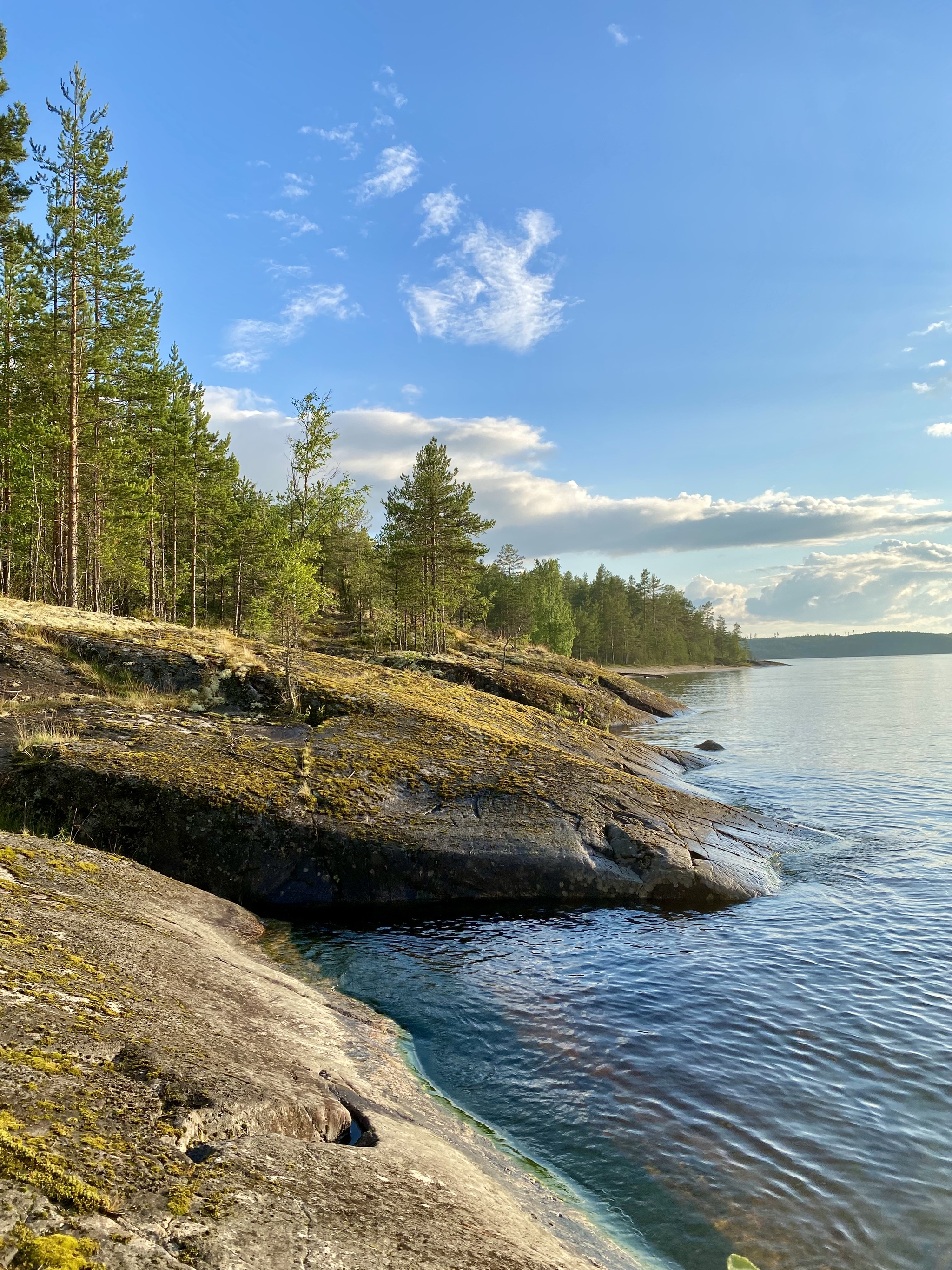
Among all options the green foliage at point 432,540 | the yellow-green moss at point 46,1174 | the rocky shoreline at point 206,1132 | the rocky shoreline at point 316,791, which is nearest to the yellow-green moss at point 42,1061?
the rocky shoreline at point 206,1132

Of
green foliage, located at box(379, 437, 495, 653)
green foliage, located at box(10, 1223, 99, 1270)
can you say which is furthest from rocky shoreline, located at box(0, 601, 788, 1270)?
green foliage, located at box(379, 437, 495, 653)

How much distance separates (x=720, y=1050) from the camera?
25.4ft

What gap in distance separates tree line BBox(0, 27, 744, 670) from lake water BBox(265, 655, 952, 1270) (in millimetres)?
9820

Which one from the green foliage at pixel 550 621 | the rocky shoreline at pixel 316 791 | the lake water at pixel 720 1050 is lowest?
the lake water at pixel 720 1050

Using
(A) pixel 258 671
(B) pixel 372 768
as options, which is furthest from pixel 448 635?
(B) pixel 372 768

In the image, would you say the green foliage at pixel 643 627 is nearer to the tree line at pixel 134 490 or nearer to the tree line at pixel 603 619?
the tree line at pixel 603 619

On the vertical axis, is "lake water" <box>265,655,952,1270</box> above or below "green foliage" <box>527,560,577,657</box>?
below

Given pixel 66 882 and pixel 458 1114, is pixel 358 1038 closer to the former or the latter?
pixel 458 1114

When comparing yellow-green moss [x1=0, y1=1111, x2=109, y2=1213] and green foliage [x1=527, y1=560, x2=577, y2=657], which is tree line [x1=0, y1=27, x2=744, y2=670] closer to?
yellow-green moss [x1=0, y1=1111, x2=109, y2=1213]

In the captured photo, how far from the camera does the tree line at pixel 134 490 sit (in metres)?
25.1

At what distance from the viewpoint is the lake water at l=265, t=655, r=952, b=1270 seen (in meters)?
5.45

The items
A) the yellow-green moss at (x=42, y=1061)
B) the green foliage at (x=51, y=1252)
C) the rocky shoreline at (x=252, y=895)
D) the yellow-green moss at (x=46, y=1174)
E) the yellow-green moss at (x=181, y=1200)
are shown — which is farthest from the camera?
the yellow-green moss at (x=42, y=1061)

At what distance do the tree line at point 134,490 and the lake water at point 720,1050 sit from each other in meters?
9.82

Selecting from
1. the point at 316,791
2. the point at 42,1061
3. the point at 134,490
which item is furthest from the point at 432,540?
the point at 42,1061
